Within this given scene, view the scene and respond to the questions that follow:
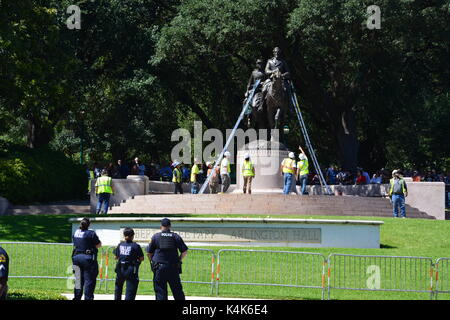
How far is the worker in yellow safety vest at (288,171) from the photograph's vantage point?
3028 centimetres

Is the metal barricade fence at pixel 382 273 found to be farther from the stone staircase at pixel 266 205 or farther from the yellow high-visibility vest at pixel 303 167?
the yellow high-visibility vest at pixel 303 167

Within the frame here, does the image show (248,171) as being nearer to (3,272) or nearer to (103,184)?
(103,184)

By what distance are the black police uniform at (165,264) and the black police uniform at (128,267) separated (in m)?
0.34

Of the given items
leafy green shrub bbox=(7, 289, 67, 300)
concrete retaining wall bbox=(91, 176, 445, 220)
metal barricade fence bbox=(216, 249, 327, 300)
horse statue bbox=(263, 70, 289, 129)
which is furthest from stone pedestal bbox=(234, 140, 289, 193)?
leafy green shrub bbox=(7, 289, 67, 300)

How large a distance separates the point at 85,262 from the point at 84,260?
4 centimetres

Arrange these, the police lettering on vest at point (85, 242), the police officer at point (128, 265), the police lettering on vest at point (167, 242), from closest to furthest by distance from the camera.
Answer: the police lettering on vest at point (167, 242) → the police officer at point (128, 265) → the police lettering on vest at point (85, 242)

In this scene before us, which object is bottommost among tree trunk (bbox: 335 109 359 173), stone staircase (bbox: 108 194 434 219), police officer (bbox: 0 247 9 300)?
police officer (bbox: 0 247 9 300)

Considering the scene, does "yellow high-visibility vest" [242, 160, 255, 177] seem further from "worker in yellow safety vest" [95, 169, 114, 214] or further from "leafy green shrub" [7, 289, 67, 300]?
"leafy green shrub" [7, 289, 67, 300]

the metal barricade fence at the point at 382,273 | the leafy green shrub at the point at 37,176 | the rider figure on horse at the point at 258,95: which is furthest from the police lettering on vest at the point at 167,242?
the rider figure on horse at the point at 258,95

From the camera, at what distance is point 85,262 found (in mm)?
15352

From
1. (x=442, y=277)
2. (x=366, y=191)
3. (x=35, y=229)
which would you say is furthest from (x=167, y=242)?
(x=366, y=191)

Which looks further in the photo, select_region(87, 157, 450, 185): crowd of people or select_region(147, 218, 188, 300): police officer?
select_region(87, 157, 450, 185): crowd of people

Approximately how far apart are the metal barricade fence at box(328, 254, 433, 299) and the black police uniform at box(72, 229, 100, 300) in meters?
4.35

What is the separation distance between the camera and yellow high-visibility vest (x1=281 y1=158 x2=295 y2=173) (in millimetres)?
30234
